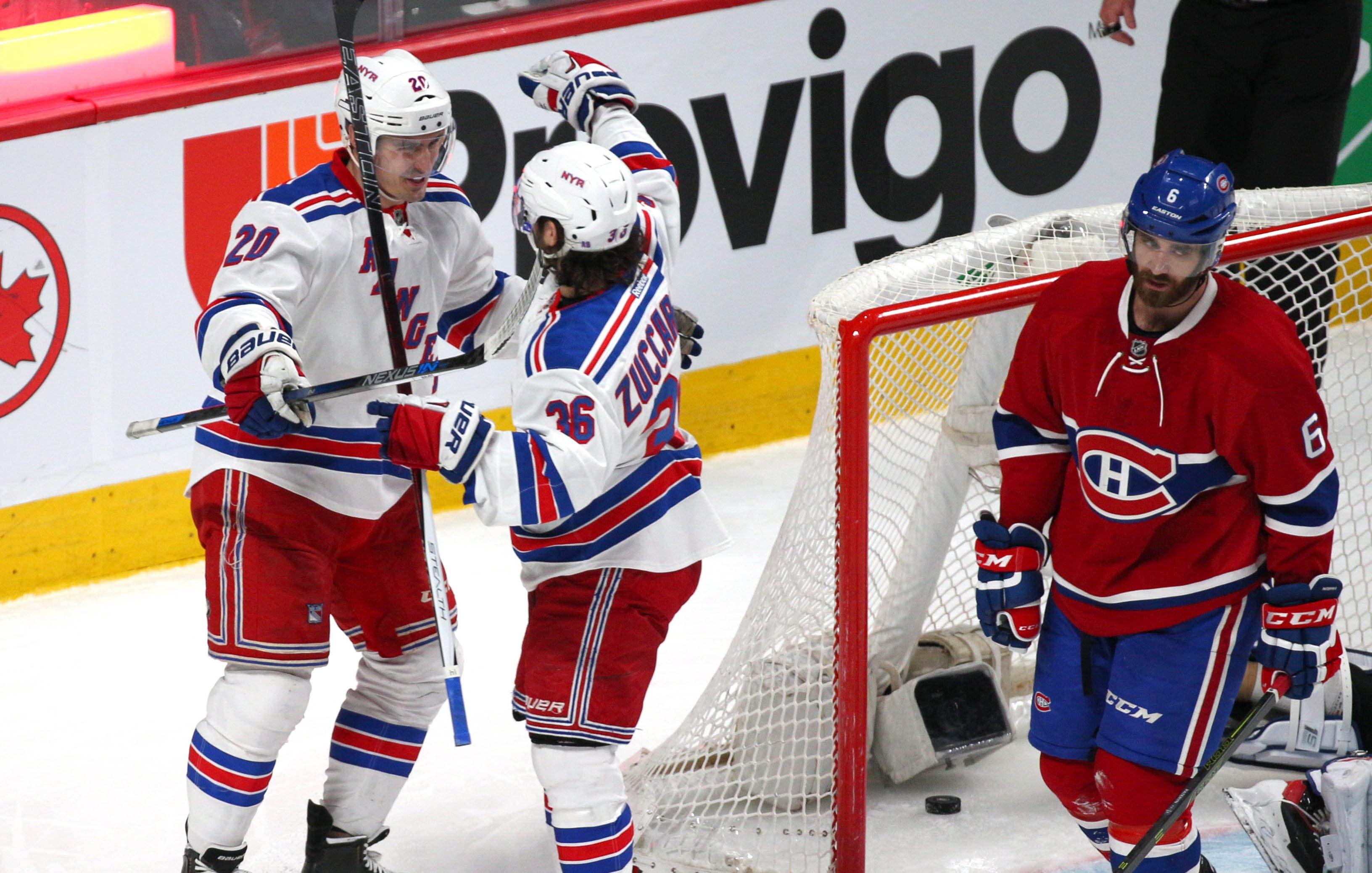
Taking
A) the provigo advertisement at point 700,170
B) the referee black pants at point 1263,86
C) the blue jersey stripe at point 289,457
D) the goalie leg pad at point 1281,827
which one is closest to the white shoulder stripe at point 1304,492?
the goalie leg pad at point 1281,827

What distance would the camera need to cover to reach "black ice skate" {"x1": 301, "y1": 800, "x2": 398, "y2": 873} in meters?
2.94

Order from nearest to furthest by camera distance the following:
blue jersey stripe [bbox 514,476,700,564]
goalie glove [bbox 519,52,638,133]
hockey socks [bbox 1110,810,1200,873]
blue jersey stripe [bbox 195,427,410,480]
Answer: hockey socks [bbox 1110,810,1200,873], blue jersey stripe [bbox 514,476,700,564], blue jersey stripe [bbox 195,427,410,480], goalie glove [bbox 519,52,638,133]

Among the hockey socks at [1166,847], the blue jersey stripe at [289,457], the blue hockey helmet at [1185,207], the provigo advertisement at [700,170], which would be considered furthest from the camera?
the provigo advertisement at [700,170]

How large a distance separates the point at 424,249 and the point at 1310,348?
70.2 inches

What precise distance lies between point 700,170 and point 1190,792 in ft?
8.96

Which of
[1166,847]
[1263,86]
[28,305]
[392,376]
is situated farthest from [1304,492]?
[28,305]

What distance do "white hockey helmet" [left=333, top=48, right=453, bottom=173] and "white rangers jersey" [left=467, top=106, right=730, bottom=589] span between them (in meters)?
0.33

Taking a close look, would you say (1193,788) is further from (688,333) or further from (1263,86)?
(1263,86)

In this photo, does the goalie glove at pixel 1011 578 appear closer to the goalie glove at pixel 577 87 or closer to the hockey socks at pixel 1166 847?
the hockey socks at pixel 1166 847

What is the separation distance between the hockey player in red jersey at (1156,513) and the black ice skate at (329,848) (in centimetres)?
112

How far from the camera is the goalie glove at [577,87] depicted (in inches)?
117

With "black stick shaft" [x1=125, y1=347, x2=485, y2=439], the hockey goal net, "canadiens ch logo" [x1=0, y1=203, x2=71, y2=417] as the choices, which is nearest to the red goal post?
the hockey goal net

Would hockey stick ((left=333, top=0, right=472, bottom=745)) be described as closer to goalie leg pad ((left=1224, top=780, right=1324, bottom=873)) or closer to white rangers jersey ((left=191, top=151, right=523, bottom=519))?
white rangers jersey ((left=191, top=151, right=523, bottom=519))

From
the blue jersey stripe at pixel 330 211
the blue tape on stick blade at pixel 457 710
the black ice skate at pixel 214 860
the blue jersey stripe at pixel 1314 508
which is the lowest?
the black ice skate at pixel 214 860
